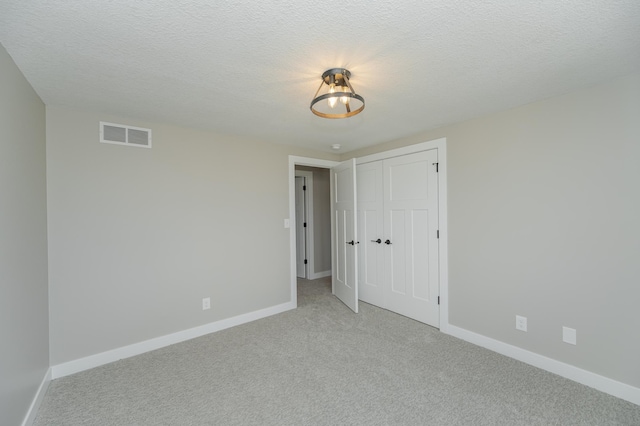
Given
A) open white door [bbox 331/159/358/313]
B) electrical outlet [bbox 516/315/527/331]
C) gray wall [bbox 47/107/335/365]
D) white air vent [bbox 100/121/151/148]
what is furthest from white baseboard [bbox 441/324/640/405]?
white air vent [bbox 100/121/151/148]

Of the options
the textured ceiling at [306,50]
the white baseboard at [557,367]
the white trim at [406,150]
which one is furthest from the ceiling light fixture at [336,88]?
the white baseboard at [557,367]

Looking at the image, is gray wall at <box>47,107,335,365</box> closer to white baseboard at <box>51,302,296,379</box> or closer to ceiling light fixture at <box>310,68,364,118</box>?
white baseboard at <box>51,302,296,379</box>

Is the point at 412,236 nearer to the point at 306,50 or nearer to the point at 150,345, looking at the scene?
the point at 306,50

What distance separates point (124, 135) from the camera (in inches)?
106

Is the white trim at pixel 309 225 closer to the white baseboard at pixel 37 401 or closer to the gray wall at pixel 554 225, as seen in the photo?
the gray wall at pixel 554 225

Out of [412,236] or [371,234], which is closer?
[412,236]

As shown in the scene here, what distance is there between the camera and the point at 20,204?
179cm

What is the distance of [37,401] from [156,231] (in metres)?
1.47

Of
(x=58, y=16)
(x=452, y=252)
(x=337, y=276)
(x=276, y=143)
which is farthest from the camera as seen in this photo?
(x=337, y=276)

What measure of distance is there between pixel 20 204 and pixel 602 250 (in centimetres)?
398

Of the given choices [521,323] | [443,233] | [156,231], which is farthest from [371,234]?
[156,231]

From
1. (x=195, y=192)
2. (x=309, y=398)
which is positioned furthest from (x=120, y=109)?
(x=309, y=398)

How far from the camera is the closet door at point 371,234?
3863mm

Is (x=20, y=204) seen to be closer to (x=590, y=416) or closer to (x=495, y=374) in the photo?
(x=495, y=374)
